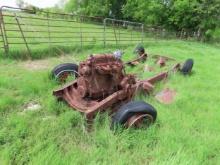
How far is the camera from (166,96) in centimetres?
479

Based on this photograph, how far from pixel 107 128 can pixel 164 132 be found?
0.72 metres

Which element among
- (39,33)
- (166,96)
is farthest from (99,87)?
(39,33)

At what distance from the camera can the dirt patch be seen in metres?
4.55

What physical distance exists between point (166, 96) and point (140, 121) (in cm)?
155

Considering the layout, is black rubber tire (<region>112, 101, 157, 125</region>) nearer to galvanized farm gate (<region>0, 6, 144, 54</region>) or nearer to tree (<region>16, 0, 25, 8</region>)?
galvanized farm gate (<region>0, 6, 144, 54</region>)

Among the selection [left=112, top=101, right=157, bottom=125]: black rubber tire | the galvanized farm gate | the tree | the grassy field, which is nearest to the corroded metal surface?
the grassy field

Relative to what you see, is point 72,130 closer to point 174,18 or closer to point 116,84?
point 116,84

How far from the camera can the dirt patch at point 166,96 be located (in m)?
4.55

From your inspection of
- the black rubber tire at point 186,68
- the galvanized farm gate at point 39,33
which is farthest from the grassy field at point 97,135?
the galvanized farm gate at point 39,33

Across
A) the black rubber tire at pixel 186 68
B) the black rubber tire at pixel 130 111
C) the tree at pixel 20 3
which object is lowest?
the black rubber tire at pixel 186 68

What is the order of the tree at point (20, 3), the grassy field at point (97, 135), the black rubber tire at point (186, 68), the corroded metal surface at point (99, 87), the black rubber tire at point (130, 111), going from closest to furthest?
the grassy field at point (97, 135) < the black rubber tire at point (130, 111) < the corroded metal surface at point (99, 87) < the black rubber tire at point (186, 68) < the tree at point (20, 3)

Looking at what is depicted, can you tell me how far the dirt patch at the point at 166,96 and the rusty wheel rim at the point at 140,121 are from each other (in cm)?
108

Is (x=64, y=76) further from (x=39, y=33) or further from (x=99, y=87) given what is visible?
(x=39, y=33)

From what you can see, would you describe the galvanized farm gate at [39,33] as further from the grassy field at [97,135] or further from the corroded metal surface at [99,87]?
the corroded metal surface at [99,87]
